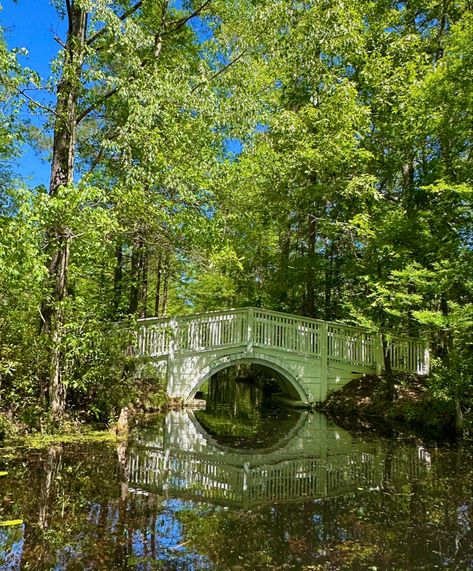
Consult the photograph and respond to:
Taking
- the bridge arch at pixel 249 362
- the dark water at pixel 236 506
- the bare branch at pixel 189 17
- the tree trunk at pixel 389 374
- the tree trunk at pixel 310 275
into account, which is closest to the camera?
the dark water at pixel 236 506

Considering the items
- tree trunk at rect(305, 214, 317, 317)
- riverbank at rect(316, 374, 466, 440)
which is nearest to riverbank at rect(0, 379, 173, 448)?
riverbank at rect(316, 374, 466, 440)

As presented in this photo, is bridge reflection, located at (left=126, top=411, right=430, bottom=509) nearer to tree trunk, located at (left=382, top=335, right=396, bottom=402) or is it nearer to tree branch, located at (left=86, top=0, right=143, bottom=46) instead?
tree trunk, located at (left=382, top=335, right=396, bottom=402)

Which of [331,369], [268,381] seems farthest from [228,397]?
[331,369]

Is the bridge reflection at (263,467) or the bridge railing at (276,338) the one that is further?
the bridge railing at (276,338)

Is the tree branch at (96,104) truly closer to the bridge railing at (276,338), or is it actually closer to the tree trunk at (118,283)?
the bridge railing at (276,338)

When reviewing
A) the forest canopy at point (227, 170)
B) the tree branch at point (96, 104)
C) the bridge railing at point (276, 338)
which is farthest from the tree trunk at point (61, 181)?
the bridge railing at point (276, 338)

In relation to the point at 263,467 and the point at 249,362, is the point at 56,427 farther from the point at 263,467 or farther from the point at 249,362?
the point at 249,362

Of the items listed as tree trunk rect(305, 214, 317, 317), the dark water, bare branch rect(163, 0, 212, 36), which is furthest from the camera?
tree trunk rect(305, 214, 317, 317)

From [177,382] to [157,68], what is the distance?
686cm

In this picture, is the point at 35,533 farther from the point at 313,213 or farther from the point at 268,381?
the point at 268,381

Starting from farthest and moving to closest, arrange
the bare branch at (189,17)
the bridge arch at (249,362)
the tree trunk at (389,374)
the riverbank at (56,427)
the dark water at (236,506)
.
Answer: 1. the bridge arch at (249,362)
2. the tree trunk at (389,374)
3. the bare branch at (189,17)
4. the riverbank at (56,427)
5. the dark water at (236,506)

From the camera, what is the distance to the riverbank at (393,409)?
29.8ft

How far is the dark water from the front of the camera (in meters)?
3.24

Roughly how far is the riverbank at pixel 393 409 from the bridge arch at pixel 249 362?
0.77 meters
